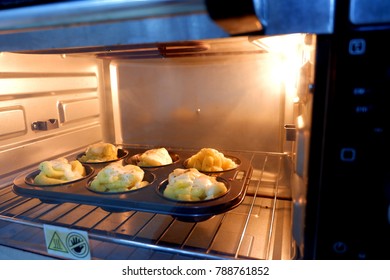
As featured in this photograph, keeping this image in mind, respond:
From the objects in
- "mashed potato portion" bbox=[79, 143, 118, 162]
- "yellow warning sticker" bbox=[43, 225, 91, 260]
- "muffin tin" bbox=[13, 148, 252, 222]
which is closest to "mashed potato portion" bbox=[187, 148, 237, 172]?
"muffin tin" bbox=[13, 148, 252, 222]

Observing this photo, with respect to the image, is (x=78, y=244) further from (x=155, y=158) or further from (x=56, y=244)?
(x=155, y=158)

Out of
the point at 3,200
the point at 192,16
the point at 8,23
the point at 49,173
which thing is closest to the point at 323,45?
the point at 192,16

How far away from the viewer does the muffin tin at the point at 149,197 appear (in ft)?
2.26

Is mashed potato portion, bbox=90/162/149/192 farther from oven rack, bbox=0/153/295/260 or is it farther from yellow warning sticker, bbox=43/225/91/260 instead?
yellow warning sticker, bbox=43/225/91/260

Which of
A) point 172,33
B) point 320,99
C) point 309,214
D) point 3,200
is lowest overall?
point 3,200

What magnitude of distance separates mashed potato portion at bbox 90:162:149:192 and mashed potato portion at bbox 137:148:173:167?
129 millimetres

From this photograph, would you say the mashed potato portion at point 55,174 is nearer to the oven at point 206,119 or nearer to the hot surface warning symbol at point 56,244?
the oven at point 206,119

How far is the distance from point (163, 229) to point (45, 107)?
588 millimetres

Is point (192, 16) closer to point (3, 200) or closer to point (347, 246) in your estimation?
point (347, 246)

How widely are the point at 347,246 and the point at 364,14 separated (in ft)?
1.07

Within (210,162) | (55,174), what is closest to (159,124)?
(210,162)

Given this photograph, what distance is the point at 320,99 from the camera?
411 mm

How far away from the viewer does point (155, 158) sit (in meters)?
1.01

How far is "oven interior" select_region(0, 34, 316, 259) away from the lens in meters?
0.73
